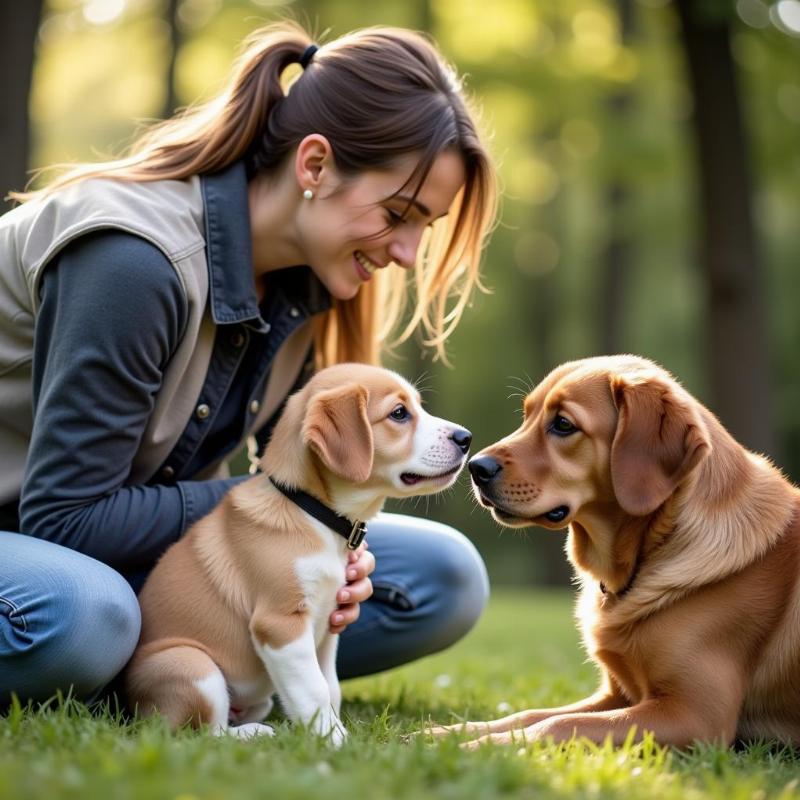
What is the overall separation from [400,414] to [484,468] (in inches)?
14.7

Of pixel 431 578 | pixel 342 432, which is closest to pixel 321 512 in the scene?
pixel 342 432

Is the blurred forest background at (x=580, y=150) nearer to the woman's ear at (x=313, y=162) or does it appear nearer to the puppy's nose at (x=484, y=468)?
the woman's ear at (x=313, y=162)

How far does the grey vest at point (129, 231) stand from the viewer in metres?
3.43

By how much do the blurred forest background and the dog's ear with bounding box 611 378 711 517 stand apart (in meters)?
1.21

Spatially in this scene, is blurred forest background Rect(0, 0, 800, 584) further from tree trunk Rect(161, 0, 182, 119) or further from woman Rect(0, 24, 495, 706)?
woman Rect(0, 24, 495, 706)

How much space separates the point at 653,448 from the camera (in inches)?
130

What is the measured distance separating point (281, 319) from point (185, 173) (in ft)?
2.12

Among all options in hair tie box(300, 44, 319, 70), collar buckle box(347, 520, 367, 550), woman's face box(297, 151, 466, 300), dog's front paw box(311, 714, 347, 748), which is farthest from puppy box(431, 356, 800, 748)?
hair tie box(300, 44, 319, 70)

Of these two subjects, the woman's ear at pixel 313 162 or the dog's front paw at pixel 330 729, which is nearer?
the dog's front paw at pixel 330 729

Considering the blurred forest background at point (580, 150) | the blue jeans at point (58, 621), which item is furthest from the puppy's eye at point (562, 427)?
the blue jeans at point (58, 621)

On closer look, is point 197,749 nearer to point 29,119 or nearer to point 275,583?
point 275,583

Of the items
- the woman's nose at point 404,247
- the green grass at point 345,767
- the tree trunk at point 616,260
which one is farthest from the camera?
the tree trunk at point 616,260

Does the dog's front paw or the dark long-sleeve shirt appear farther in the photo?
the dark long-sleeve shirt

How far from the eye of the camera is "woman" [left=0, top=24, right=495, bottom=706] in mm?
3248
